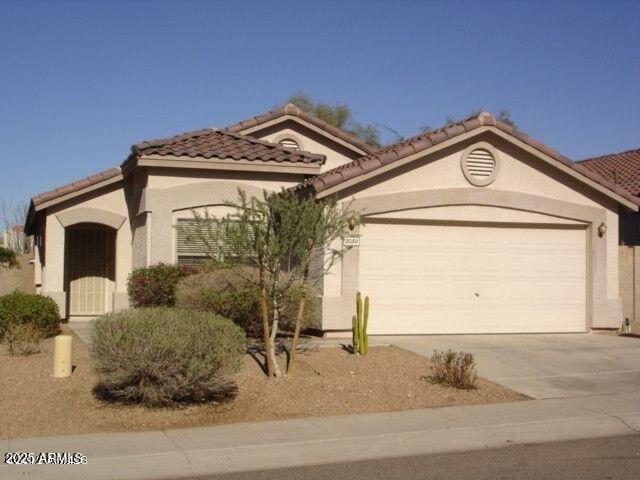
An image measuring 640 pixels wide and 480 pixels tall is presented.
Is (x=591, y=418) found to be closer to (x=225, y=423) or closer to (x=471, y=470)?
(x=471, y=470)

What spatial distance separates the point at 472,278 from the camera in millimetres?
16641

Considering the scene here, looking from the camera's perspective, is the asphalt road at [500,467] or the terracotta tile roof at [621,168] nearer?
the asphalt road at [500,467]

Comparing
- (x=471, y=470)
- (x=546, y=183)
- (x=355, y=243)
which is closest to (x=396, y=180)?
(x=355, y=243)

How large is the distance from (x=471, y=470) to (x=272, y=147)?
11.5 m

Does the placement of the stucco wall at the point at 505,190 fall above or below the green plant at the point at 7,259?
above

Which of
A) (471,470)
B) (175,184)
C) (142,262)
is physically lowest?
(471,470)

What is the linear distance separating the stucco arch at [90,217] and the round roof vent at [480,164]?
806cm

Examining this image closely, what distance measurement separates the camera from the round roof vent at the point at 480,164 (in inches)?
651

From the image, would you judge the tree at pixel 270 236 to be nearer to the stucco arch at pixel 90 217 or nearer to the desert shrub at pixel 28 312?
the desert shrub at pixel 28 312

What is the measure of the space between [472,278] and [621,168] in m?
12.7

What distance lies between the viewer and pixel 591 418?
985 cm

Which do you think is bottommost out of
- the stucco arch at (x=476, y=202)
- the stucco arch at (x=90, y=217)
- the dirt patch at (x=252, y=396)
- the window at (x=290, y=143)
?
the dirt patch at (x=252, y=396)

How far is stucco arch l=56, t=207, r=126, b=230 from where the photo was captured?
62.2 ft

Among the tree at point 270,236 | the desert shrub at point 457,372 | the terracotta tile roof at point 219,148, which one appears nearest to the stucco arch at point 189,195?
the terracotta tile roof at point 219,148
